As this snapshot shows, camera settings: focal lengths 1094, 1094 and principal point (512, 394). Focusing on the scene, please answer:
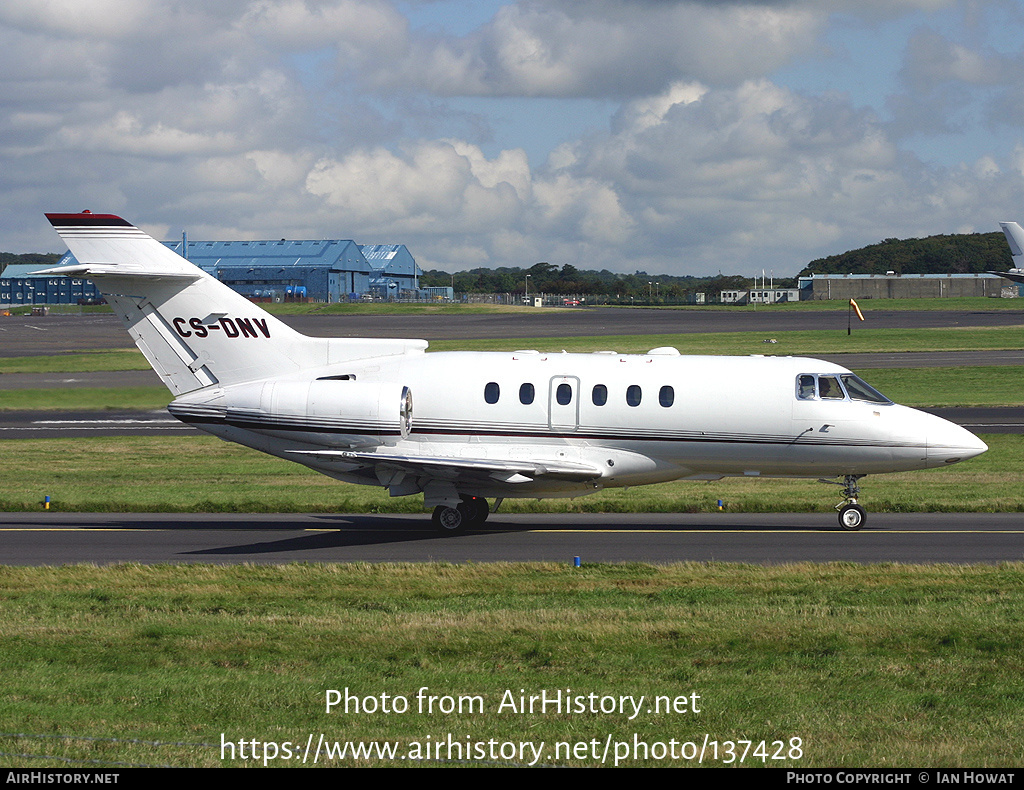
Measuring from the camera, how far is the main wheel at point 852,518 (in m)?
21.5

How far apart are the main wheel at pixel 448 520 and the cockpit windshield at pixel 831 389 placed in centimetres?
704

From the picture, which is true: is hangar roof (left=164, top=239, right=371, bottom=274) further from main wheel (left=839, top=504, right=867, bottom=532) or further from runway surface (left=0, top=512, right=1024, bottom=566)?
main wheel (left=839, top=504, right=867, bottom=532)

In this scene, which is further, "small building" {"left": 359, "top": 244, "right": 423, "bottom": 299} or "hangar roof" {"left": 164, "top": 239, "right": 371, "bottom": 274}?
"small building" {"left": 359, "top": 244, "right": 423, "bottom": 299}

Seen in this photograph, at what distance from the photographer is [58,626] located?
44.1 feet

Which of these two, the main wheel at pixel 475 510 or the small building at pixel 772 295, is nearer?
the main wheel at pixel 475 510

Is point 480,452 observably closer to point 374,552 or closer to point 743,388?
point 374,552

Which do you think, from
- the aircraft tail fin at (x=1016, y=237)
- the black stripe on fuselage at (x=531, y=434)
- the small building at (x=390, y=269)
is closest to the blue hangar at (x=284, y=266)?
the small building at (x=390, y=269)

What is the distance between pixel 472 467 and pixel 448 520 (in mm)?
1680

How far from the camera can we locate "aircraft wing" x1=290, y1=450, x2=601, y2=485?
20469 mm

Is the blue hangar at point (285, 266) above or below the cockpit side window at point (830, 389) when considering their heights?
above

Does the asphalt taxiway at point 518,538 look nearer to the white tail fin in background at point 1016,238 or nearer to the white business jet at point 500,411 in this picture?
the white business jet at point 500,411

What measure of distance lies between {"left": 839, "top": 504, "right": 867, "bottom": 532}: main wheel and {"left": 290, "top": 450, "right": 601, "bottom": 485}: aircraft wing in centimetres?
492

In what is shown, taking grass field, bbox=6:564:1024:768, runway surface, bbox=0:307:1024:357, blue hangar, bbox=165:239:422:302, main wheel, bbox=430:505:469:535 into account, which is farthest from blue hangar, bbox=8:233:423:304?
grass field, bbox=6:564:1024:768

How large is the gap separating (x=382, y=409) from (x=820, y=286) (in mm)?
182481
